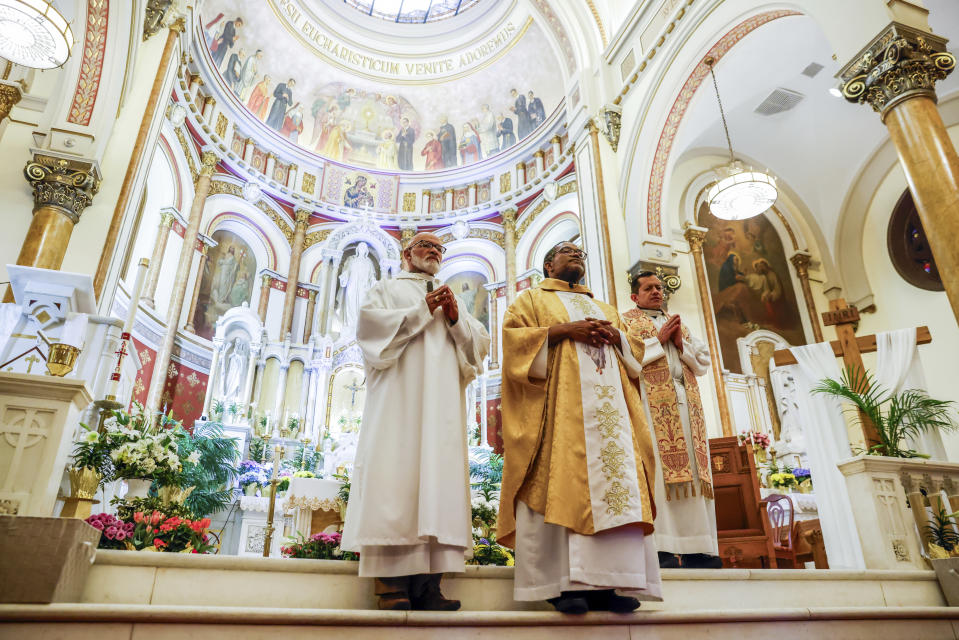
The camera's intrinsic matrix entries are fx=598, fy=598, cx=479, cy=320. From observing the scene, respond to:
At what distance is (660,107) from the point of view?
8195 mm

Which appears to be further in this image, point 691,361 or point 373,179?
point 373,179

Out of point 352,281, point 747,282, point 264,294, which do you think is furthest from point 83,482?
point 352,281

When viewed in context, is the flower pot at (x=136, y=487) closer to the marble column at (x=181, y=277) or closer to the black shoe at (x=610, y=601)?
the black shoe at (x=610, y=601)

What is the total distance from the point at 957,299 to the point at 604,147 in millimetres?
5922

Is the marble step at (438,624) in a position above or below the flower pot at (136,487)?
below

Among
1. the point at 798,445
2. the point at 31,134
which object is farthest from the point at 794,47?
the point at 31,134

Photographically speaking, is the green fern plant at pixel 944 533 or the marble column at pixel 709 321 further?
the marble column at pixel 709 321

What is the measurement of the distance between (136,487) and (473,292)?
10.1m

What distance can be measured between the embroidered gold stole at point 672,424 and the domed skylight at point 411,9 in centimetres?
1335

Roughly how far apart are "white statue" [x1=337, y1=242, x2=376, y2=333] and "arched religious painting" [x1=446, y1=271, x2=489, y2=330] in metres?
1.82

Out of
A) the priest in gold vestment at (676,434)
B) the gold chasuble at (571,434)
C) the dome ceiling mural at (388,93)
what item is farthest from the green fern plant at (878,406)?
the dome ceiling mural at (388,93)

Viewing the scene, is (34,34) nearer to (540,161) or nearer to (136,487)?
(136,487)

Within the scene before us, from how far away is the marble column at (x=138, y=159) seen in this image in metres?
5.51

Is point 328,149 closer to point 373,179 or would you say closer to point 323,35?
point 373,179
